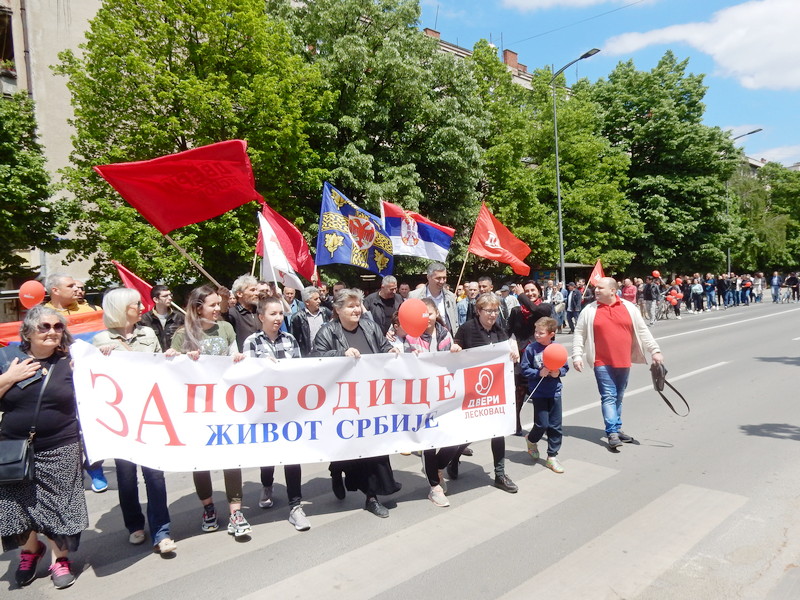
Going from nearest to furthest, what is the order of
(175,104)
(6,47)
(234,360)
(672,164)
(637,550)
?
1. (637,550)
2. (234,360)
3. (175,104)
4. (6,47)
5. (672,164)

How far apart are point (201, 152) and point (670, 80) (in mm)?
34556

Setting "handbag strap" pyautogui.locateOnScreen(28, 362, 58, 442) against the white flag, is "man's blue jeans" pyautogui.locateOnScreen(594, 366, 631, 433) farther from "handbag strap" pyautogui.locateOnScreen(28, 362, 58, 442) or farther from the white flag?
"handbag strap" pyautogui.locateOnScreen(28, 362, 58, 442)

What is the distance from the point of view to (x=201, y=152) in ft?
19.7

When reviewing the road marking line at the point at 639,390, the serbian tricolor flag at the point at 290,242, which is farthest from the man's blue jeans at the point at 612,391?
the serbian tricolor flag at the point at 290,242

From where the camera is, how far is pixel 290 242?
8844 mm

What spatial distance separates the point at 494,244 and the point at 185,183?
5433 mm

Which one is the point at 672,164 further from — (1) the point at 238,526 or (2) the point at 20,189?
(1) the point at 238,526

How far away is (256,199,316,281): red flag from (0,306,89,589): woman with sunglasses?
4.77m

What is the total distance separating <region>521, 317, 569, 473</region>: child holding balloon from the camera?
5.28 meters

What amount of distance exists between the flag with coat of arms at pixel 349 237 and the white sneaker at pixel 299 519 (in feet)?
16.9

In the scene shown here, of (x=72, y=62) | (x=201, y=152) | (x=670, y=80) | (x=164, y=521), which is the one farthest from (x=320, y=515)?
(x=670, y=80)

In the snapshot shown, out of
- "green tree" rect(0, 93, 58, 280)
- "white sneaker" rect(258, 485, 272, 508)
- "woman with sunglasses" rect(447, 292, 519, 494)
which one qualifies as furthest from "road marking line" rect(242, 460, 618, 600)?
"green tree" rect(0, 93, 58, 280)

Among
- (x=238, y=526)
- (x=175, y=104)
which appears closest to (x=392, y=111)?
(x=175, y=104)

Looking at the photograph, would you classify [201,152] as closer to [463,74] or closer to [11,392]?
[11,392]
